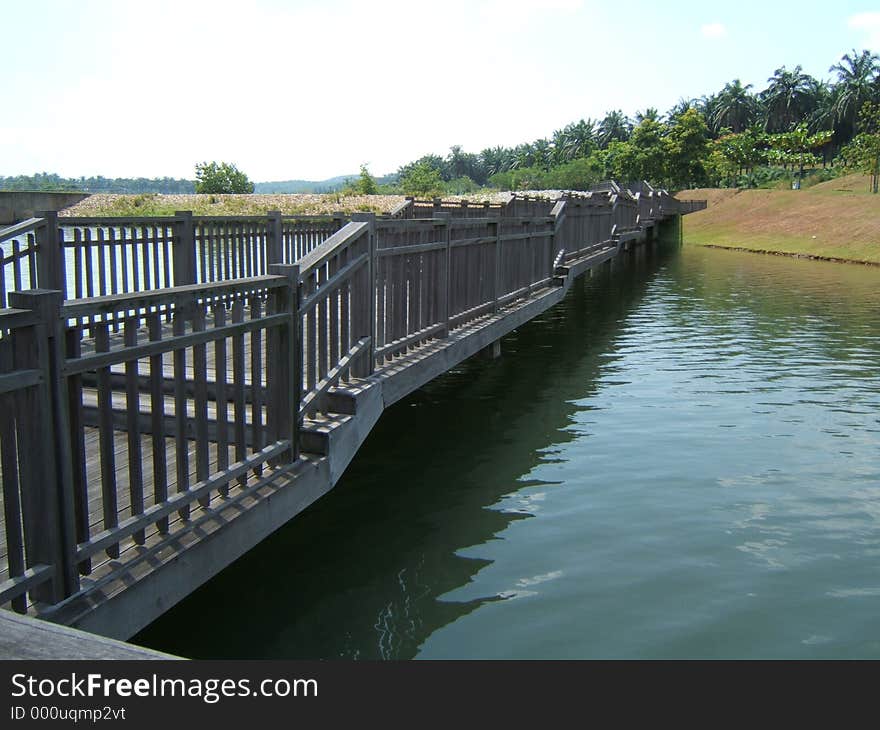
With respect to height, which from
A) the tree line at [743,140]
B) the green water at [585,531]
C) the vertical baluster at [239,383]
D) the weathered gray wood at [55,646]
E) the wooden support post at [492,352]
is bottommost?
the green water at [585,531]

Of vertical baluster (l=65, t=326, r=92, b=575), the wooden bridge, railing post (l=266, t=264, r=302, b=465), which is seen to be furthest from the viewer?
railing post (l=266, t=264, r=302, b=465)

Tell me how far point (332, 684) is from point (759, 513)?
17.4ft

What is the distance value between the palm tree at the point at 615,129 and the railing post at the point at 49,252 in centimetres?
14720

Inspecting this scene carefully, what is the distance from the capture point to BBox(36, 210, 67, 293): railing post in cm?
834

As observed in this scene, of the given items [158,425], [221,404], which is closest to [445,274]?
[221,404]

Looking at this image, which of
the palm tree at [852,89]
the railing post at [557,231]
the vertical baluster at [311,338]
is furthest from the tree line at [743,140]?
the vertical baluster at [311,338]

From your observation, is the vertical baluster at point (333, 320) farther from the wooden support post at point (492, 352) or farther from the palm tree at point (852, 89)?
the palm tree at point (852, 89)

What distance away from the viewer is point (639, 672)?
4340mm

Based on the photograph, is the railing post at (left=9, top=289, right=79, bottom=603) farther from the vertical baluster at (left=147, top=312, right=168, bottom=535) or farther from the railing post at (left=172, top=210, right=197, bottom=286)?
the railing post at (left=172, top=210, right=197, bottom=286)

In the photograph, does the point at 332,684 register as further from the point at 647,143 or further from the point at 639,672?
the point at 647,143

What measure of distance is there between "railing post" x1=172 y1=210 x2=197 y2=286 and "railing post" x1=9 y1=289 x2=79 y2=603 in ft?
22.1

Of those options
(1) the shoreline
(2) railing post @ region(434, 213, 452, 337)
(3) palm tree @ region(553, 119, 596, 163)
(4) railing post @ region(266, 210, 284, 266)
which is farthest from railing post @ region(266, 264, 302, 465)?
(3) palm tree @ region(553, 119, 596, 163)

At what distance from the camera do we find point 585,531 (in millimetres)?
6871

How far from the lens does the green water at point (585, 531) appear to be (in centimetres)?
525
